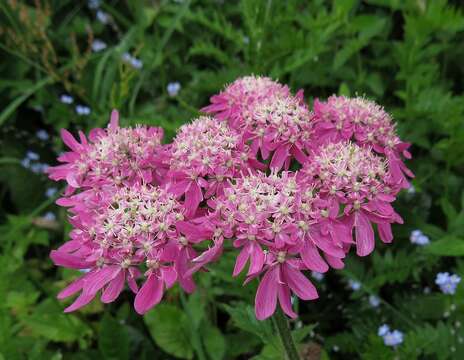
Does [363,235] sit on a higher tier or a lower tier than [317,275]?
lower

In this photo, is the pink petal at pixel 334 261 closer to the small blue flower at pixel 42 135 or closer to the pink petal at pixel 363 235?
the pink petal at pixel 363 235

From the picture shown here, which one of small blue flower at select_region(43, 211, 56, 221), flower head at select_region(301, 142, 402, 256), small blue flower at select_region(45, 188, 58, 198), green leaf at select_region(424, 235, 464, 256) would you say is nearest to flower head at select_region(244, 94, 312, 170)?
flower head at select_region(301, 142, 402, 256)

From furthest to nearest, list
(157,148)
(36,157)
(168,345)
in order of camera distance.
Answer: (36,157), (168,345), (157,148)

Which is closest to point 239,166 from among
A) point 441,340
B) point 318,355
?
point 318,355

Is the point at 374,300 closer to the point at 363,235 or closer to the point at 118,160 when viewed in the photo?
the point at 363,235

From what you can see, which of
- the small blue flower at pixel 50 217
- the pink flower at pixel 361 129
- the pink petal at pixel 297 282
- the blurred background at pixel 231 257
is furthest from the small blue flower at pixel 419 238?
the small blue flower at pixel 50 217

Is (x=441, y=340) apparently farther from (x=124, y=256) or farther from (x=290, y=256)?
(x=124, y=256)

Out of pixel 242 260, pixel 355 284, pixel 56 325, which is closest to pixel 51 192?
pixel 56 325
